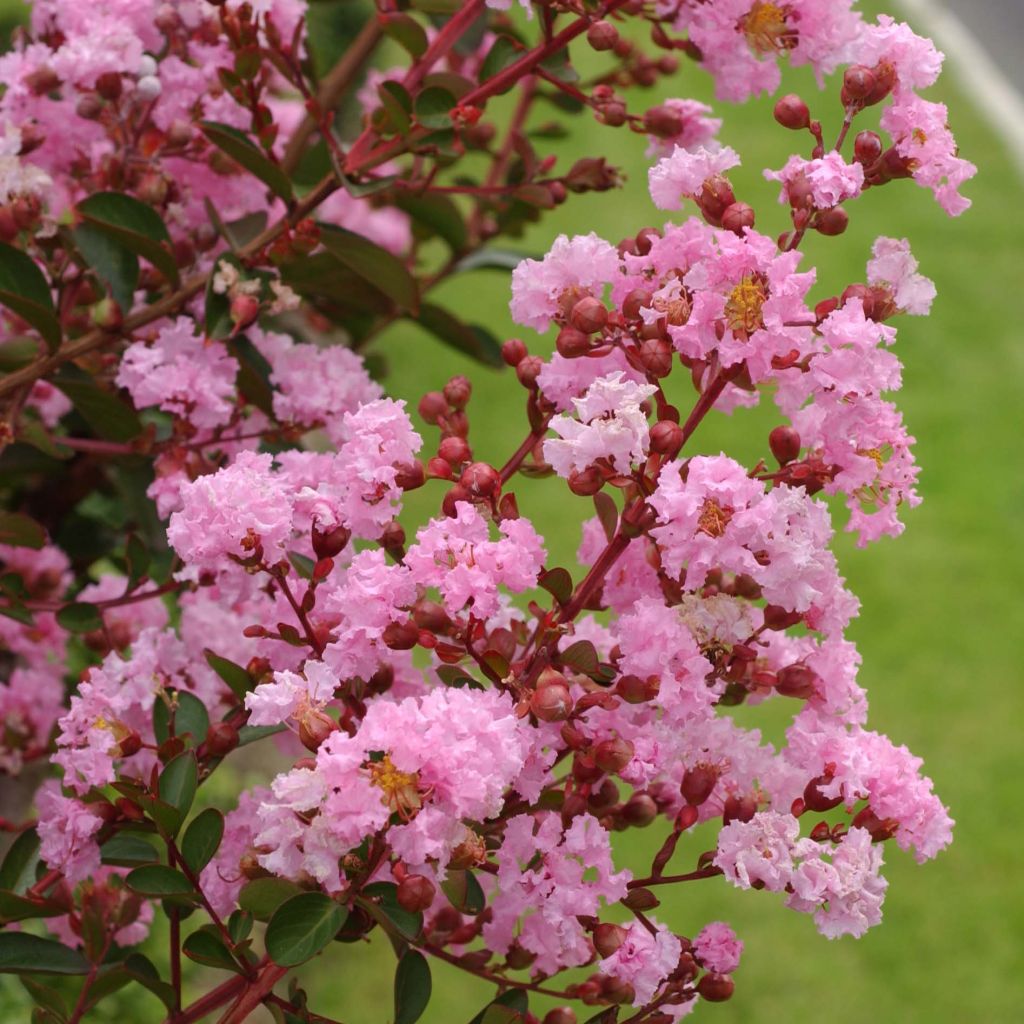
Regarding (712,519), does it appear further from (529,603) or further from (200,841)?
(200,841)

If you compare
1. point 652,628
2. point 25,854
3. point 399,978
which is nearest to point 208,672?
point 25,854

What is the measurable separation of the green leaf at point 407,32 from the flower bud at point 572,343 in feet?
1.35

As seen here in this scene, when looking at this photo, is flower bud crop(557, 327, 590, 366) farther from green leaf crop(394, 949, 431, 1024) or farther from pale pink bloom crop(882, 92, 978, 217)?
green leaf crop(394, 949, 431, 1024)

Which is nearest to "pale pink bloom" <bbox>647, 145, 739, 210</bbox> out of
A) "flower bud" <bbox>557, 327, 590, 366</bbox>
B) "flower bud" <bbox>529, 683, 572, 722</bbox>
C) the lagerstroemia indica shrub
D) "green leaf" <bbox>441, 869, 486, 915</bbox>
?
the lagerstroemia indica shrub

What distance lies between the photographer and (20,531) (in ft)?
3.75

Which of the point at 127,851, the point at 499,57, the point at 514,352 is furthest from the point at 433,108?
the point at 127,851

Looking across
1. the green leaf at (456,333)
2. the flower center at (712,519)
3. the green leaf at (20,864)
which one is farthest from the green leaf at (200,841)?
the green leaf at (456,333)

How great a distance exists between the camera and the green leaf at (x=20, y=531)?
114cm

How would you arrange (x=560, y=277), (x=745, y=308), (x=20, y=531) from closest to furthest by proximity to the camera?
(x=745, y=308) → (x=560, y=277) → (x=20, y=531)

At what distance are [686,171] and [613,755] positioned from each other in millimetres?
366

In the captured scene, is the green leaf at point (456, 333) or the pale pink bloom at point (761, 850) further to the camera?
the green leaf at point (456, 333)

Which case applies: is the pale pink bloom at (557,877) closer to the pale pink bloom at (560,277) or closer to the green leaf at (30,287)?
the pale pink bloom at (560,277)

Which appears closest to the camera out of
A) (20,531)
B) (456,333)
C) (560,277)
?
(560,277)

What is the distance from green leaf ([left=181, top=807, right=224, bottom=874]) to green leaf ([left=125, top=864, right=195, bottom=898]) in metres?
0.02
